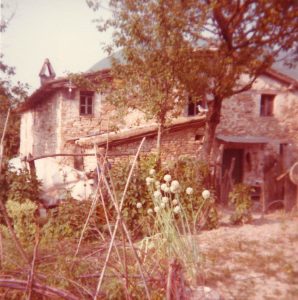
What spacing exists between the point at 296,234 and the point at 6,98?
13.6 meters

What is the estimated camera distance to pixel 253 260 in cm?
601

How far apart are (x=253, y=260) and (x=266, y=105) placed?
10.9 meters

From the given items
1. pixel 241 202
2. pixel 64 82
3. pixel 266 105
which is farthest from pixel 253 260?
pixel 266 105

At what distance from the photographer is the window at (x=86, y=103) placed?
14898mm

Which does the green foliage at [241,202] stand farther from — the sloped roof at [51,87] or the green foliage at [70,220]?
the sloped roof at [51,87]

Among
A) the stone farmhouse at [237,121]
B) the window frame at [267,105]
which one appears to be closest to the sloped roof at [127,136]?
the stone farmhouse at [237,121]

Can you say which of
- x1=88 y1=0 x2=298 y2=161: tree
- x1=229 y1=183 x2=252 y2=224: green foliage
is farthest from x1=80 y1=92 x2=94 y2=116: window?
x1=229 y1=183 x2=252 y2=224: green foliage

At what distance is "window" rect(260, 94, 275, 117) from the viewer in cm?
1545

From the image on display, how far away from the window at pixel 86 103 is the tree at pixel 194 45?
5.60 meters

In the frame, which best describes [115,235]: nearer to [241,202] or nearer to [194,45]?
[241,202]

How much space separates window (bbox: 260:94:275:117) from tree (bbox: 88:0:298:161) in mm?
6048

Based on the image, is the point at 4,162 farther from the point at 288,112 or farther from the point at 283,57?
the point at 288,112

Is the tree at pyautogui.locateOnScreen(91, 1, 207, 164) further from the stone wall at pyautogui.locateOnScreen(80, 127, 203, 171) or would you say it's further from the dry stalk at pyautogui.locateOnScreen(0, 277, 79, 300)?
the dry stalk at pyautogui.locateOnScreen(0, 277, 79, 300)

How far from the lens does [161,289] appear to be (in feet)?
12.0
